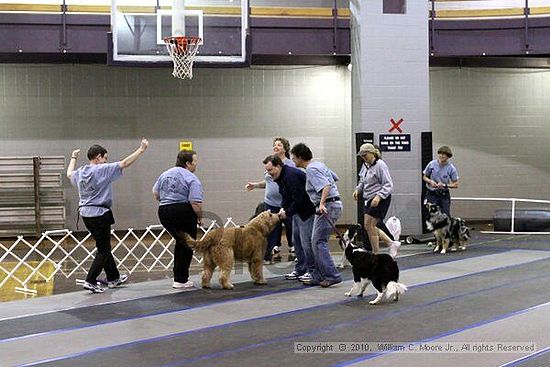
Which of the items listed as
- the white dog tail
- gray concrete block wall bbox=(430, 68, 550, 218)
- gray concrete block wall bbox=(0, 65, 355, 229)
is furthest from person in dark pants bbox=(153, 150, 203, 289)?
gray concrete block wall bbox=(430, 68, 550, 218)

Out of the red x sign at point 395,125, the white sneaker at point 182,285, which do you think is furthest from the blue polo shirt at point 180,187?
the red x sign at point 395,125

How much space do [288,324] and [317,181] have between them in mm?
2008

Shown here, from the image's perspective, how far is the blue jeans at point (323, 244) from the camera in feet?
26.3

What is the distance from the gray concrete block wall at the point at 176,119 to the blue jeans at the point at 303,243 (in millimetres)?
6574

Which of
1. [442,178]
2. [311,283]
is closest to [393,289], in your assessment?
[311,283]

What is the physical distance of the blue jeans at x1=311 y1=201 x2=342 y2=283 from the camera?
8008mm

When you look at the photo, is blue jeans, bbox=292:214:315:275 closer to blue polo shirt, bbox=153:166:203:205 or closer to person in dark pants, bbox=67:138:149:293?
blue polo shirt, bbox=153:166:203:205

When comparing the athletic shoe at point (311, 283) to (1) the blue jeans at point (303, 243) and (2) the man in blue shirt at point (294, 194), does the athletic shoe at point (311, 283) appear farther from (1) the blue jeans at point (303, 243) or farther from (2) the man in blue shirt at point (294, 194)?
(2) the man in blue shirt at point (294, 194)

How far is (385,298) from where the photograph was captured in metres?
7.34

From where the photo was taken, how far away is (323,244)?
809 cm

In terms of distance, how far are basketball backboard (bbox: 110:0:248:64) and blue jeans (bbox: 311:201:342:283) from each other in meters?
4.89

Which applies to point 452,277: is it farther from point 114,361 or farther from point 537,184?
point 537,184

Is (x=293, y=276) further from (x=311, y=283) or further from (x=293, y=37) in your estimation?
(x=293, y=37)

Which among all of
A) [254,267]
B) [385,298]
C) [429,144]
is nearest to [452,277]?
[385,298]
